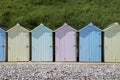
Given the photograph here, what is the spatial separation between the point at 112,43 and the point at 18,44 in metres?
4.07

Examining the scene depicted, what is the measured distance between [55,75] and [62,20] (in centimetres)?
1465

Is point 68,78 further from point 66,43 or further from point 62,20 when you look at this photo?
point 62,20

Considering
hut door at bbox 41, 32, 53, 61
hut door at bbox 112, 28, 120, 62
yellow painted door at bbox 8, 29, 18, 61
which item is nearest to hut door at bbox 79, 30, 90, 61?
hut door at bbox 112, 28, 120, 62

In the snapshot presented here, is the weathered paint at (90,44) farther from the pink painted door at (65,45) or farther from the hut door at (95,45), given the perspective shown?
the pink painted door at (65,45)

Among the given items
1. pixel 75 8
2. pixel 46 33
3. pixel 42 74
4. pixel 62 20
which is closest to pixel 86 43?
pixel 46 33

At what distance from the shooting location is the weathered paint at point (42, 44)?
18.6 m

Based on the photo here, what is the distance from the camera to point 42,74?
43.5 feet

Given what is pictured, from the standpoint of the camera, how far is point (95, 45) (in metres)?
18.5

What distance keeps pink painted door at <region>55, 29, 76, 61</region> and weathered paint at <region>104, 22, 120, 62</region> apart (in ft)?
4.50

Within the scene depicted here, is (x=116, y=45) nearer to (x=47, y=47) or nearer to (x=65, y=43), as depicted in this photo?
(x=65, y=43)

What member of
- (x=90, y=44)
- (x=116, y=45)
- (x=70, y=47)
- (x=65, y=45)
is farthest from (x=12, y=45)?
(x=116, y=45)

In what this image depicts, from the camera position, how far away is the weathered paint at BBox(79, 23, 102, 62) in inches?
725

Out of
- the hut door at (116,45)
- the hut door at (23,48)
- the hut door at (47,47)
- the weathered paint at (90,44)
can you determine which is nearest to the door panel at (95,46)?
the weathered paint at (90,44)

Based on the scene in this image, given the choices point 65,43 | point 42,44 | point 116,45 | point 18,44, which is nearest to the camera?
point 116,45
